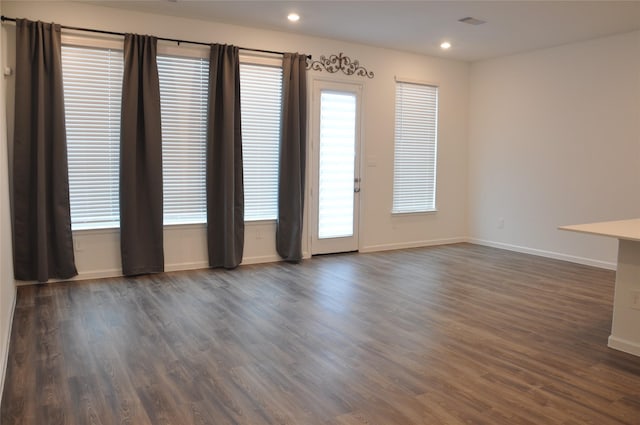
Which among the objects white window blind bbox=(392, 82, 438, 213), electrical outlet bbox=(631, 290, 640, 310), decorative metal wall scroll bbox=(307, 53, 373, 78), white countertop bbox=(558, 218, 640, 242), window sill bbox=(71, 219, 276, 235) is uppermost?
decorative metal wall scroll bbox=(307, 53, 373, 78)

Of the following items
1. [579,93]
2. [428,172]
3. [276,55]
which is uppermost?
[276,55]

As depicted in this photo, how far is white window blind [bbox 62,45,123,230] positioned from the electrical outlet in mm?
4781

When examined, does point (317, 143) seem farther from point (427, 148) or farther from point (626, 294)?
point (626, 294)

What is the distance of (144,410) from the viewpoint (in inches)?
99.2

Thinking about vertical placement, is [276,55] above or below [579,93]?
above

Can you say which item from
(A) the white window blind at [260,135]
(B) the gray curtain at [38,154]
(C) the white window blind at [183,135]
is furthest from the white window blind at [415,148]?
(B) the gray curtain at [38,154]

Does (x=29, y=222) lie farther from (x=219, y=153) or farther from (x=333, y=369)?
(x=333, y=369)

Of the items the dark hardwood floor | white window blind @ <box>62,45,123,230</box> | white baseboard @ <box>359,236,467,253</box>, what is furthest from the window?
white baseboard @ <box>359,236,467,253</box>

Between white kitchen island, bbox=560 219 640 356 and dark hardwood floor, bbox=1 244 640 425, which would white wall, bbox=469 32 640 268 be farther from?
white kitchen island, bbox=560 219 640 356

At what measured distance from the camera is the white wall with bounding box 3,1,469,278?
5211mm

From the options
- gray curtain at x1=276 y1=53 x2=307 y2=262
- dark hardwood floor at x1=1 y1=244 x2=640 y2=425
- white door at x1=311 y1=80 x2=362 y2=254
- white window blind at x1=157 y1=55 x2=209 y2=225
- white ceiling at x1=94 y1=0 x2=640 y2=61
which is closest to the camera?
dark hardwood floor at x1=1 y1=244 x2=640 y2=425

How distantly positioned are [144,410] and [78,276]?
10.4 ft

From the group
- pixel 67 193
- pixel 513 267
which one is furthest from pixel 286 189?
pixel 513 267

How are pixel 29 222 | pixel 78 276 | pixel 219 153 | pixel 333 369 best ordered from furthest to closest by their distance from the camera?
pixel 219 153 < pixel 78 276 < pixel 29 222 < pixel 333 369
